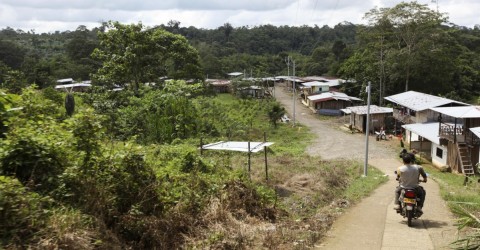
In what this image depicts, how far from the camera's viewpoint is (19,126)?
21.0 feet

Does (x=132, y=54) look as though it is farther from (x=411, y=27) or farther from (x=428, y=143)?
(x=411, y=27)

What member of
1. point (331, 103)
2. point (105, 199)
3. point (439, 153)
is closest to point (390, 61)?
point (331, 103)

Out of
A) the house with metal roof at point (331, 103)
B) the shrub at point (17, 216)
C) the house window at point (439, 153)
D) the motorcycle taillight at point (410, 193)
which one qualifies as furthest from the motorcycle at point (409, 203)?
the house with metal roof at point (331, 103)

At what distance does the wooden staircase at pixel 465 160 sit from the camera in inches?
973

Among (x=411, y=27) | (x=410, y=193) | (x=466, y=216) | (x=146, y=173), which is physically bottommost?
(x=410, y=193)

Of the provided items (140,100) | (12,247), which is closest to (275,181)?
(12,247)

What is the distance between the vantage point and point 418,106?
35.8 meters

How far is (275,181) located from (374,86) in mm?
41535

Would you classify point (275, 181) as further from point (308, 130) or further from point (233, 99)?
point (233, 99)

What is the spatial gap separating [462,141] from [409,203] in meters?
19.6

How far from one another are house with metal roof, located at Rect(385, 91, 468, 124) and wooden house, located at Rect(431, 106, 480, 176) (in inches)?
303

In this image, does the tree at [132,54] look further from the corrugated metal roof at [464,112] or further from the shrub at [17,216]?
the shrub at [17,216]

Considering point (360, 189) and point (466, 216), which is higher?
point (466, 216)

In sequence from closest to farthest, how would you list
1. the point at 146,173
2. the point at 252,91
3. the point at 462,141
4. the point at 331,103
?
the point at 146,173, the point at 462,141, the point at 331,103, the point at 252,91
